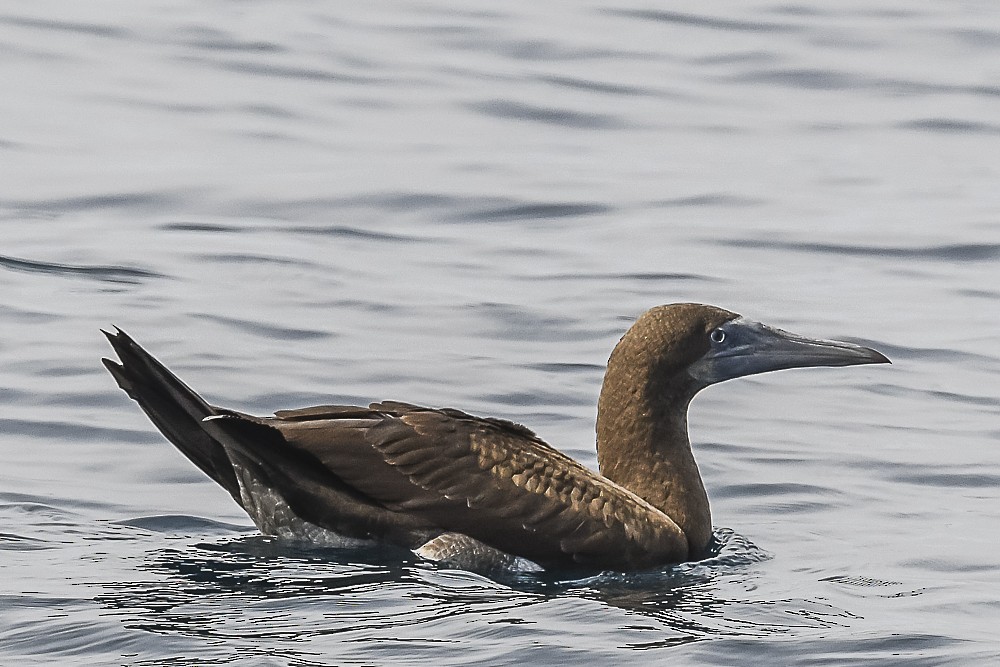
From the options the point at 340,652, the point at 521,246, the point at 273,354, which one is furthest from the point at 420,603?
the point at 521,246

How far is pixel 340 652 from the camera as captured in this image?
7.05 m

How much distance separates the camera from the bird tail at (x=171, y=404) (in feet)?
26.8

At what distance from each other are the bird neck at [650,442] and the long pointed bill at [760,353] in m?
0.19

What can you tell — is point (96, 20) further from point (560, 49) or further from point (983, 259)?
point (983, 259)

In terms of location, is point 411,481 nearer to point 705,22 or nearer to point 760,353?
point 760,353

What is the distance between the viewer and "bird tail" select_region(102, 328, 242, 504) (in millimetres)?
8156

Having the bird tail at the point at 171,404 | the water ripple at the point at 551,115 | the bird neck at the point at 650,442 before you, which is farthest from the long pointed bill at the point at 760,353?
the water ripple at the point at 551,115

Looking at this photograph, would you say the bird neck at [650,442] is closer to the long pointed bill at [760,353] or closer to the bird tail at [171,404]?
the long pointed bill at [760,353]

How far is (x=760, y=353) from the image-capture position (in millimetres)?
9352

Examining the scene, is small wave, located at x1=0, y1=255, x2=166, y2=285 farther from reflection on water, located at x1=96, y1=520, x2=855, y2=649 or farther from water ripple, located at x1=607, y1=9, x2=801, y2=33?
water ripple, located at x1=607, y1=9, x2=801, y2=33

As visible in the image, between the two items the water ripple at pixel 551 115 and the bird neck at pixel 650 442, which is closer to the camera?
the bird neck at pixel 650 442

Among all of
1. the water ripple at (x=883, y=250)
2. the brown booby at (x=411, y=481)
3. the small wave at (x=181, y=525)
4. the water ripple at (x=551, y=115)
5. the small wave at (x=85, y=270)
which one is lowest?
the small wave at (x=181, y=525)

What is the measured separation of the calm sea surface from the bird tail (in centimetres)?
37

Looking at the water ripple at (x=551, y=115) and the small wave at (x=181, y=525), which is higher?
the water ripple at (x=551, y=115)
